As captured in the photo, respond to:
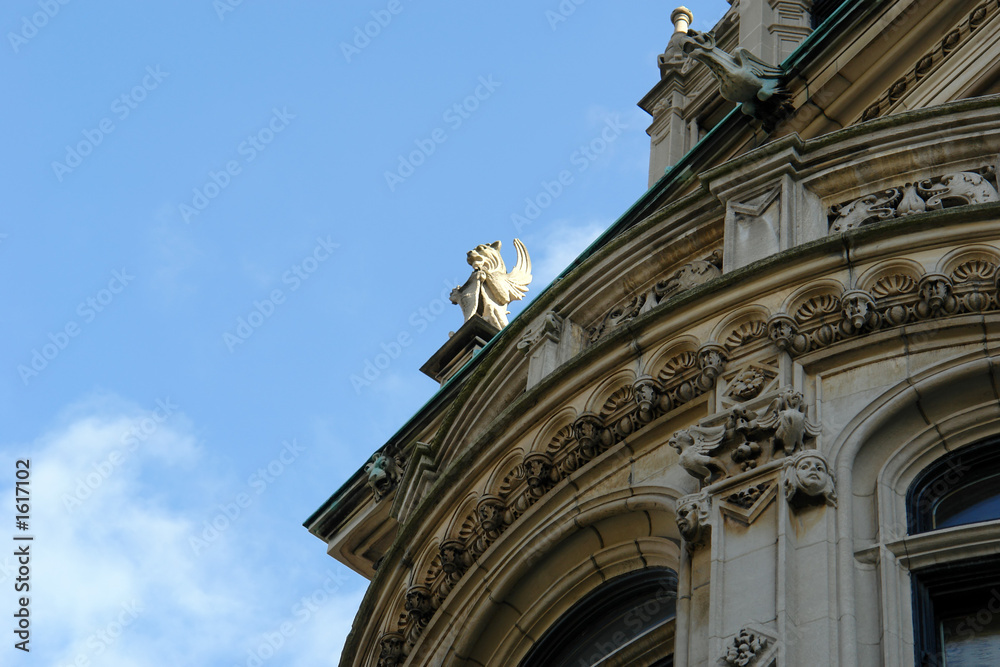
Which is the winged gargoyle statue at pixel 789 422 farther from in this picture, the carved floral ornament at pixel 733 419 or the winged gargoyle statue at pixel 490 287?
the winged gargoyle statue at pixel 490 287

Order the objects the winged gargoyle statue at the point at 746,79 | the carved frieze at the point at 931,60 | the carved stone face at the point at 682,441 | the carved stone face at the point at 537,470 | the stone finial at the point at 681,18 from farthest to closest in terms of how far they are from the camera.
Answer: the stone finial at the point at 681,18, the winged gargoyle statue at the point at 746,79, the carved frieze at the point at 931,60, the carved stone face at the point at 537,470, the carved stone face at the point at 682,441

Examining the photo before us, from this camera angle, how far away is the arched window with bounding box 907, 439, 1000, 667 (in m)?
11.5

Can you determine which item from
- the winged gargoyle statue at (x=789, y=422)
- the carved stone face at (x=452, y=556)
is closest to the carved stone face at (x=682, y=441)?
the winged gargoyle statue at (x=789, y=422)

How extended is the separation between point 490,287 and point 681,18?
8.53 meters

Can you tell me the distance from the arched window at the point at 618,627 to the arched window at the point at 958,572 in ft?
7.09

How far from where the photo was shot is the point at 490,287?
965 inches

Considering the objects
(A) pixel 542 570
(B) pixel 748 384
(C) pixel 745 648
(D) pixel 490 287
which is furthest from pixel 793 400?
(D) pixel 490 287

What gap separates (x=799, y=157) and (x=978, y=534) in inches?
178

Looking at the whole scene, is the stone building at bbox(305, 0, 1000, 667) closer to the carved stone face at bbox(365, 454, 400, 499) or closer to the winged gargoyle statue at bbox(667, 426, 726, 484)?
the winged gargoyle statue at bbox(667, 426, 726, 484)

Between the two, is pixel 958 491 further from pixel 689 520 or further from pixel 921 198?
pixel 921 198

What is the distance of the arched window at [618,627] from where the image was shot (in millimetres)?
13562

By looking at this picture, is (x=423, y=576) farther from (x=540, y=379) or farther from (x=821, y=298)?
(x=821, y=298)

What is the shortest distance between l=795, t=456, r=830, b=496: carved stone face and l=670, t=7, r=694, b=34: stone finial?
1924 centimetres

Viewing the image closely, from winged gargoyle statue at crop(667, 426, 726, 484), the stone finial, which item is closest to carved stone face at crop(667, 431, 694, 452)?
winged gargoyle statue at crop(667, 426, 726, 484)
